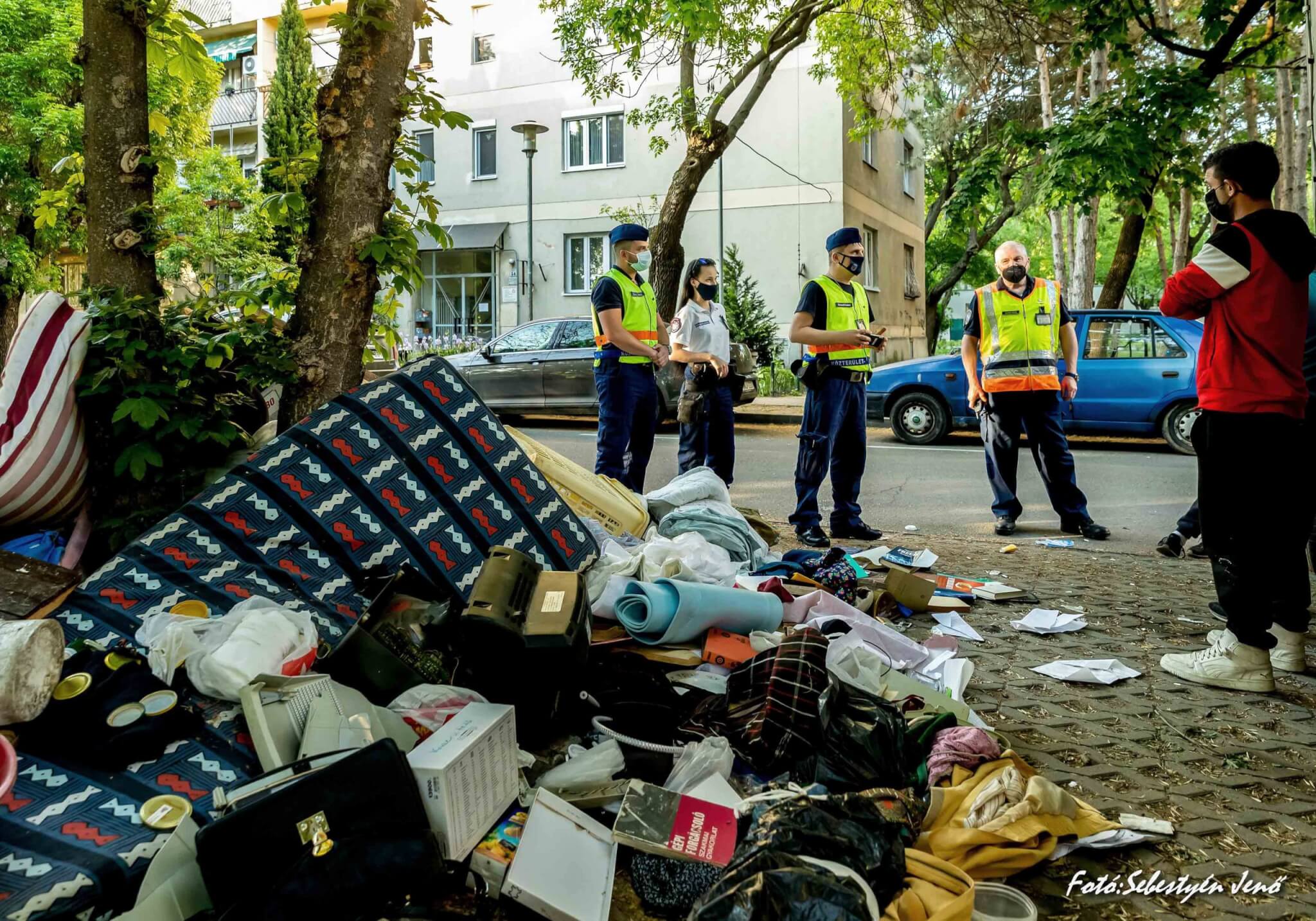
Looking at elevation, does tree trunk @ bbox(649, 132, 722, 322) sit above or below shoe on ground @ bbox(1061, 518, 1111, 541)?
above

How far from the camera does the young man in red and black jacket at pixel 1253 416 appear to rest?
146 inches

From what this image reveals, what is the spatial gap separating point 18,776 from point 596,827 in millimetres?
1274

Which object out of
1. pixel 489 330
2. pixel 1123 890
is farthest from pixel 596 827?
pixel 489 330

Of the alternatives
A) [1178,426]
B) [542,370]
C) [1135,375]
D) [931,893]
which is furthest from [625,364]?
[542,370]

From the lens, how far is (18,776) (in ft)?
7.29

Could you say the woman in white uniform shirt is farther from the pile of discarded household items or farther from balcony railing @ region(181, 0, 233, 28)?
balcony railing @ region(181, 0, 233, 28)

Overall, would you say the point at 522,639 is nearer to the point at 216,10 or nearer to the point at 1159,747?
the point at 1159,747

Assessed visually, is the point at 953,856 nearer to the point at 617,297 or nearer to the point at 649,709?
the point at 649,709

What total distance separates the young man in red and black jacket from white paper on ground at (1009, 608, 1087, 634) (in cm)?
60

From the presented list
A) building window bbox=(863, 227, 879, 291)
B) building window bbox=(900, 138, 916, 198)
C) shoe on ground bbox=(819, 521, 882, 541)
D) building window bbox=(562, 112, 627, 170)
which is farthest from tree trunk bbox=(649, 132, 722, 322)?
building window bbox=(900, 138, 916, 198)

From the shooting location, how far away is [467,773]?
229 centimetres

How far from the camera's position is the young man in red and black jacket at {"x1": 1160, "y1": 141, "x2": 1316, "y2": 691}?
3707 millimetres

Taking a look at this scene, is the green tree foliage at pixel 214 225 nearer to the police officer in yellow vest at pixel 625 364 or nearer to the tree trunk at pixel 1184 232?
the police officer in yellow vest at pixel 625 364

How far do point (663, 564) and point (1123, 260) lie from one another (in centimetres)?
1376
